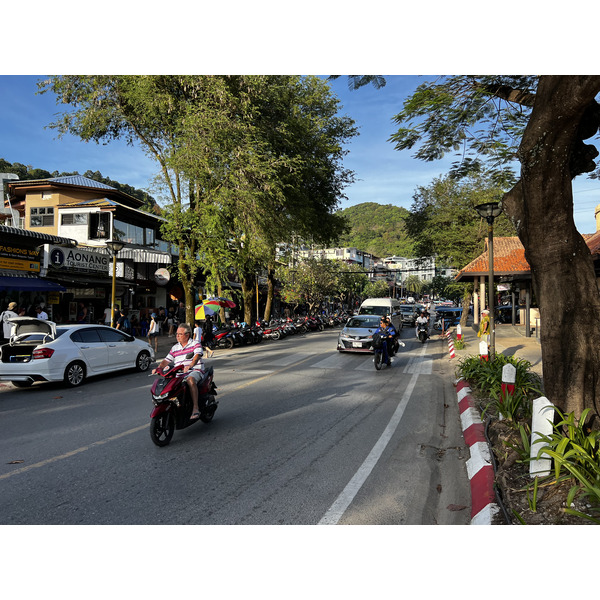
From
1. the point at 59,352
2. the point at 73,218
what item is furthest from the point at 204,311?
the point at 73,218

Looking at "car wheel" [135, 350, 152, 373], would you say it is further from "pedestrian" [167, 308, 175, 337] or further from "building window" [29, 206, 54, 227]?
"building window" [29, 206, 54, 227]

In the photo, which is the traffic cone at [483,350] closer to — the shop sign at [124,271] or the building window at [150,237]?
the shop sign at [124,271]

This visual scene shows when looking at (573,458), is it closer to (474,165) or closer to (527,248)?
(527,248)

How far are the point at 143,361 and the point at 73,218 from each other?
595 inches

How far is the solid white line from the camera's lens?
386cm

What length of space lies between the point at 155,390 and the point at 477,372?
278 inches

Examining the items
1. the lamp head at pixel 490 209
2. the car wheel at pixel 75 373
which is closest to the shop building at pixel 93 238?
the car wheel at pixel 75 373

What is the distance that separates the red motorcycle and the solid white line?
8.52 feet

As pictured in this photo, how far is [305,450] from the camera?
564cm

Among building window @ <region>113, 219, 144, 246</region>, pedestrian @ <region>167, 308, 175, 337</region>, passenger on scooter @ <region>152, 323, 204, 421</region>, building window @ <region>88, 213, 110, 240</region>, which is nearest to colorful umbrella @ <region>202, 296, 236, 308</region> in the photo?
pedestrian @ <region>167, 308, 175, 337</region>

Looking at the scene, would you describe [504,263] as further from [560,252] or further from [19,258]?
[19,258]

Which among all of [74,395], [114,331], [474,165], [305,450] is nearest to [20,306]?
[114,331]

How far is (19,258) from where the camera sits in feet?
56.2

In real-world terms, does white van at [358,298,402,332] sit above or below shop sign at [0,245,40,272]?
below
